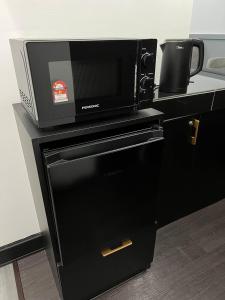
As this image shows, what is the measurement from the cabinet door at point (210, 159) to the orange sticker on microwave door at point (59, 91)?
861mm

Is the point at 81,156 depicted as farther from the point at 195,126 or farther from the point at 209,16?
the point at 209,16

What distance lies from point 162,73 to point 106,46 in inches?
23.2

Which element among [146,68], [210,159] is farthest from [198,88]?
[146,68]

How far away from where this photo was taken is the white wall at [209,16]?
8.38ft

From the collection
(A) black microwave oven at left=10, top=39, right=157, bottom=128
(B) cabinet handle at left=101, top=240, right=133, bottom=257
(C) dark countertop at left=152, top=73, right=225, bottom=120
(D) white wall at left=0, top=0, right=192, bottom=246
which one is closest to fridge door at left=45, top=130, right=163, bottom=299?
(B) cabinet handle at left=101, top=240, right=133, bottom=257

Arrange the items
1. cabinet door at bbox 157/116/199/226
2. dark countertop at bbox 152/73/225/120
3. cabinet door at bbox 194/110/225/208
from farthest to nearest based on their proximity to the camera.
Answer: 1. cabinet door at bbox 194/110/225/208
2. cabinet door at bbox 157/116/199/226
3. dark countertop at bbox 152/73/225/120

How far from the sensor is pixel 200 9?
107 inches

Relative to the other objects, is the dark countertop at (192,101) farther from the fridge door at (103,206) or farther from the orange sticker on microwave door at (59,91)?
the orange sticker on microwave door at (59,91)

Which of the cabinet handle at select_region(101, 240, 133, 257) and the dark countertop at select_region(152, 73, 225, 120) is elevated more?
the dark countertop at select_region(152, 73, 225, 120)

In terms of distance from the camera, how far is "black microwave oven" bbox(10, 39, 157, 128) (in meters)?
0.66

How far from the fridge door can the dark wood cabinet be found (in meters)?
0.29

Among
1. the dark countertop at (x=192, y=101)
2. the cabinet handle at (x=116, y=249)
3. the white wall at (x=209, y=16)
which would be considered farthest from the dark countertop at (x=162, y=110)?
the white wall at (x=209, y=16)

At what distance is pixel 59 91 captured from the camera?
0.70m

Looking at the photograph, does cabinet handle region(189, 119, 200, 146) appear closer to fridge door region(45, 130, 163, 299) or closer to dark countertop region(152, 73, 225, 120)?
dark countertop region(152, 73, 225, 120)
